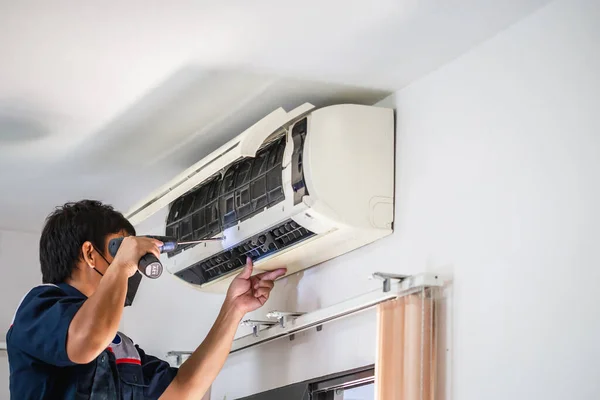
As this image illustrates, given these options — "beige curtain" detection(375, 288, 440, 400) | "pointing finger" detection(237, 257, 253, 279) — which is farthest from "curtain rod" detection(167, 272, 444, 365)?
"pointing finger" detection(237, 257, 253, 279)

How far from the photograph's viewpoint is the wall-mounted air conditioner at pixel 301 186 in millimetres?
2793

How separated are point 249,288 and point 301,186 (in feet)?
1.73

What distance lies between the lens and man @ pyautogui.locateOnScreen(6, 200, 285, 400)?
2162 millimetres

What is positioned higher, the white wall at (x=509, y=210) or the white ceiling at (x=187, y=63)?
the white ceiling at (x=187, y=63)

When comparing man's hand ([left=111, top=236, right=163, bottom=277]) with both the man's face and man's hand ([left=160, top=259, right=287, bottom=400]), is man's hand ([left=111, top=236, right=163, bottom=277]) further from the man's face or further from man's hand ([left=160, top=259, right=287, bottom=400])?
man's hand ([left=160, top=259, right=287, bottom=400])

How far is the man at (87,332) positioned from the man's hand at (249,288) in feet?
0.65

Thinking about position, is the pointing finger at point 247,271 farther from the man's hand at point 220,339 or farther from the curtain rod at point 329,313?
the curtain rod at point 329,313

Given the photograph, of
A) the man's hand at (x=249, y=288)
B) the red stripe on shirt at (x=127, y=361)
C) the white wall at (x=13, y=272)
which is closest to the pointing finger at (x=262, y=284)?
the man's hand at (x=249, y=288)

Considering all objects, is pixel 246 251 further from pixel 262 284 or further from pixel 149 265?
pixel 149 265

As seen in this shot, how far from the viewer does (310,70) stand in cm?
284

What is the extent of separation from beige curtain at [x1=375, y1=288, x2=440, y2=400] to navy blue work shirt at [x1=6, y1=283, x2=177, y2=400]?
73 cm

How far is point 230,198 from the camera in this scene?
3230 mm

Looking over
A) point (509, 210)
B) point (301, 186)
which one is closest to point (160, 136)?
point (301, 186)

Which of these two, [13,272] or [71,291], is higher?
[13,272]
